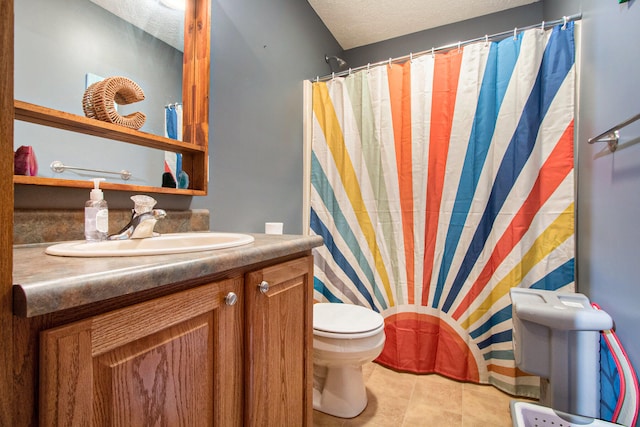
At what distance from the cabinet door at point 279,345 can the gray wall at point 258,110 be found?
63cm

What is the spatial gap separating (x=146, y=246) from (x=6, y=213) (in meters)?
0.57

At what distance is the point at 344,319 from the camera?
4.75 ft

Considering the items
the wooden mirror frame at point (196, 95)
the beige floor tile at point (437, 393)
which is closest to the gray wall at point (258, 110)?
the wooden mirror frame at point (196, 95)

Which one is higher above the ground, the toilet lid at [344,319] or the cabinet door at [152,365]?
the cabinet door at [152,365]

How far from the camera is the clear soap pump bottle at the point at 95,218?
33.5 inches

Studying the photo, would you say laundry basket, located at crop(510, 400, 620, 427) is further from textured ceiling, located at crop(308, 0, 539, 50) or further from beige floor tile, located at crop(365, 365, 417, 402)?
textured ceiling, located at crop(308, 0, 539, 50)

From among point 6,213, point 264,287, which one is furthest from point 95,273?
point 264,287

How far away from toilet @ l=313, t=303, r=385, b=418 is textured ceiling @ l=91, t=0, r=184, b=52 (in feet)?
4.58

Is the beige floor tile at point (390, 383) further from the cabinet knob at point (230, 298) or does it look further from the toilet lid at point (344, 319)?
the cabinet knob at point (230, 298)

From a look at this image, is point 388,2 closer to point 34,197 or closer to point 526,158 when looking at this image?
point 526,158

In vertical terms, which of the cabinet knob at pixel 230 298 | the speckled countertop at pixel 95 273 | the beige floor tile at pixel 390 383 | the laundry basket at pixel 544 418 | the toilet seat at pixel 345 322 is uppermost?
the speckled countertop at pixel 95 273

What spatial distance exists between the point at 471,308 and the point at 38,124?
2.07 meters

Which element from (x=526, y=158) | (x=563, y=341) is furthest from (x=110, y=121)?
(x=526, y=158)

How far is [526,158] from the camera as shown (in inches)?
62.5
